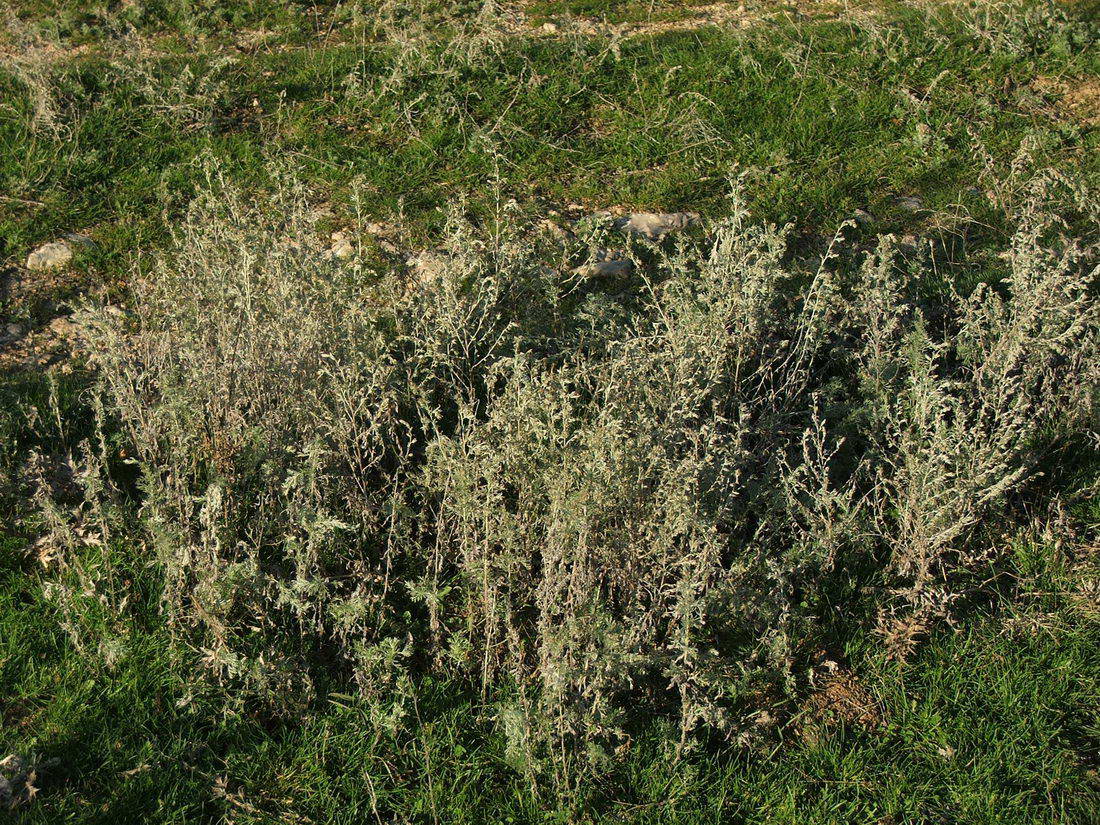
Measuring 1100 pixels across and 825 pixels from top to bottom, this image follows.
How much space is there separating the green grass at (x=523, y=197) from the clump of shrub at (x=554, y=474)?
19 centimetres

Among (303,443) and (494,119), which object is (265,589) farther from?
(494,119)

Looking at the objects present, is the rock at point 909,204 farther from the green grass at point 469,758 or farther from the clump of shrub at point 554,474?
the green grass at point 469,758

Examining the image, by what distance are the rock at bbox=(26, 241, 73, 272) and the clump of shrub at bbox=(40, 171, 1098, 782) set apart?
2.09 ft

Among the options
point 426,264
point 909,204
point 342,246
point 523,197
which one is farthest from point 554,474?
point 909,204

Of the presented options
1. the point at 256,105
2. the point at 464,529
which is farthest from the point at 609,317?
the point at 256,105

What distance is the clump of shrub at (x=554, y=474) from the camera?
3.62 meters

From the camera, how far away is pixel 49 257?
5.50 meters

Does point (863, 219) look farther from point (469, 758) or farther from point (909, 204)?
point (469, 758)

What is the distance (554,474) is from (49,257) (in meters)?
3.35

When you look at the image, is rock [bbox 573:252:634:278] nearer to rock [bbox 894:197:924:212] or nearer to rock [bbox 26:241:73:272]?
rock [bbox 894:197:924:212]

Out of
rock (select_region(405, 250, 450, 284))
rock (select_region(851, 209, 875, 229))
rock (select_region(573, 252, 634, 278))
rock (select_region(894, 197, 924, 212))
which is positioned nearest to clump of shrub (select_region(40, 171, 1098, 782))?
rock (select_region(405, 250, 450, 284))

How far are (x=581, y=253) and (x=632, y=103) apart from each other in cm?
142

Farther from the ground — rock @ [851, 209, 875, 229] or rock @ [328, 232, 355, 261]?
rock @ [328, 232, 355, 261]

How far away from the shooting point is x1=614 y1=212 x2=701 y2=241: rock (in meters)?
5.83
